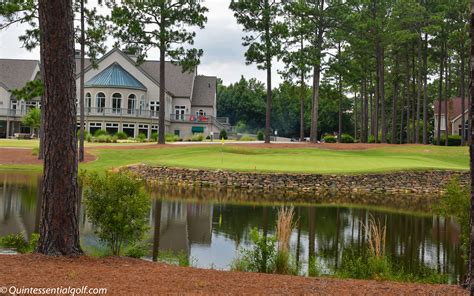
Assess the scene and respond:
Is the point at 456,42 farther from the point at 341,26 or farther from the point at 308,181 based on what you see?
the point at 308,181

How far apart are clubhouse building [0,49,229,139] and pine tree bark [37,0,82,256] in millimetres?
44685

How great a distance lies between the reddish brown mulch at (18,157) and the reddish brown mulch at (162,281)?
969 inches

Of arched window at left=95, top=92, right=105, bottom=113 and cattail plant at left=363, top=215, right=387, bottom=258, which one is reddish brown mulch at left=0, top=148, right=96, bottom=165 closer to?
arched window at left=95, top=92, right=105, bottom=113

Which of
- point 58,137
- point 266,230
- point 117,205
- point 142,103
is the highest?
point 142,103

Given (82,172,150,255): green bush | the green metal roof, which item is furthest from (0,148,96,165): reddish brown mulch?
(82,172,150,255): green bush

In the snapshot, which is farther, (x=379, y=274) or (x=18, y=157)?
(x=18, y=157)

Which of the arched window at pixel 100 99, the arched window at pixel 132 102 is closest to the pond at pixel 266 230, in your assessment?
the arched window at pixel 100 99

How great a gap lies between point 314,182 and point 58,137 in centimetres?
1807

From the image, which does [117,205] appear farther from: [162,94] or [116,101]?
[116,101]

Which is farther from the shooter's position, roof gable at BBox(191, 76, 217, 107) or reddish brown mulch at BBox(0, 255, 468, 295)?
roof gable at BBox(191, 76, 217, 107)

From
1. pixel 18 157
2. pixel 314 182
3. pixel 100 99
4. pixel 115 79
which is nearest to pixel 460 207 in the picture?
pixel 314 182

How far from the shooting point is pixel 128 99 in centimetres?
5703

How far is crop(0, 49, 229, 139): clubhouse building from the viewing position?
54906 millimetres

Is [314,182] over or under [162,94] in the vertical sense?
under
